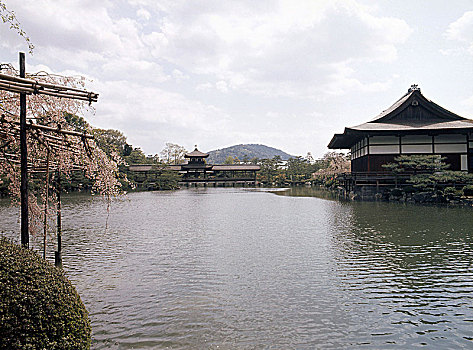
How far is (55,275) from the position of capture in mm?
3291

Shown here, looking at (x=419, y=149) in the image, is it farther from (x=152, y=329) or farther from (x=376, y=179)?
(x=152, y=329)

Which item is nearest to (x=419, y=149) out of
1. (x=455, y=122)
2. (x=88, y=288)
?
(x=455, y=122)

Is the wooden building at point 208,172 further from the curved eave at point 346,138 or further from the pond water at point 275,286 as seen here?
the pond water at point 275,286

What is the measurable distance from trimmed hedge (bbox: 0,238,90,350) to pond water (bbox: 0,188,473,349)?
1.17m

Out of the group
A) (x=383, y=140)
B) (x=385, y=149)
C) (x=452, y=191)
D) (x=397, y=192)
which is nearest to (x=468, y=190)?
(x=452, y=191)

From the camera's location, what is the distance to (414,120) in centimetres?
2525

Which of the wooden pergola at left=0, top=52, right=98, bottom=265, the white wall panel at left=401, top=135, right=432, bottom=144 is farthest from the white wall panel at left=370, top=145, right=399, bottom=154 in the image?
the wooden pergola at left=0, top=52, right=98, bottom=265

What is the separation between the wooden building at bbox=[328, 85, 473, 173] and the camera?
77.3 ft

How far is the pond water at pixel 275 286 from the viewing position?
14.2 feet

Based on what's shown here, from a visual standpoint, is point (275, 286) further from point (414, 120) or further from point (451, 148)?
point (414, 120)

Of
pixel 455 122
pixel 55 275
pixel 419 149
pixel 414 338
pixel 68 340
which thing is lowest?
pixel 414 338

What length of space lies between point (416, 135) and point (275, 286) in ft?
73.7

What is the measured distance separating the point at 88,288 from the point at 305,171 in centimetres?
5567

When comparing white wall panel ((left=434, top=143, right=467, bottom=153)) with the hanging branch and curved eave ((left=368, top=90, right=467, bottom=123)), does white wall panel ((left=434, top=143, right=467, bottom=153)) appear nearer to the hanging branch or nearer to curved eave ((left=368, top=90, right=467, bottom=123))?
curved eave ((left=368, top=90, right=467, bottom=123))
